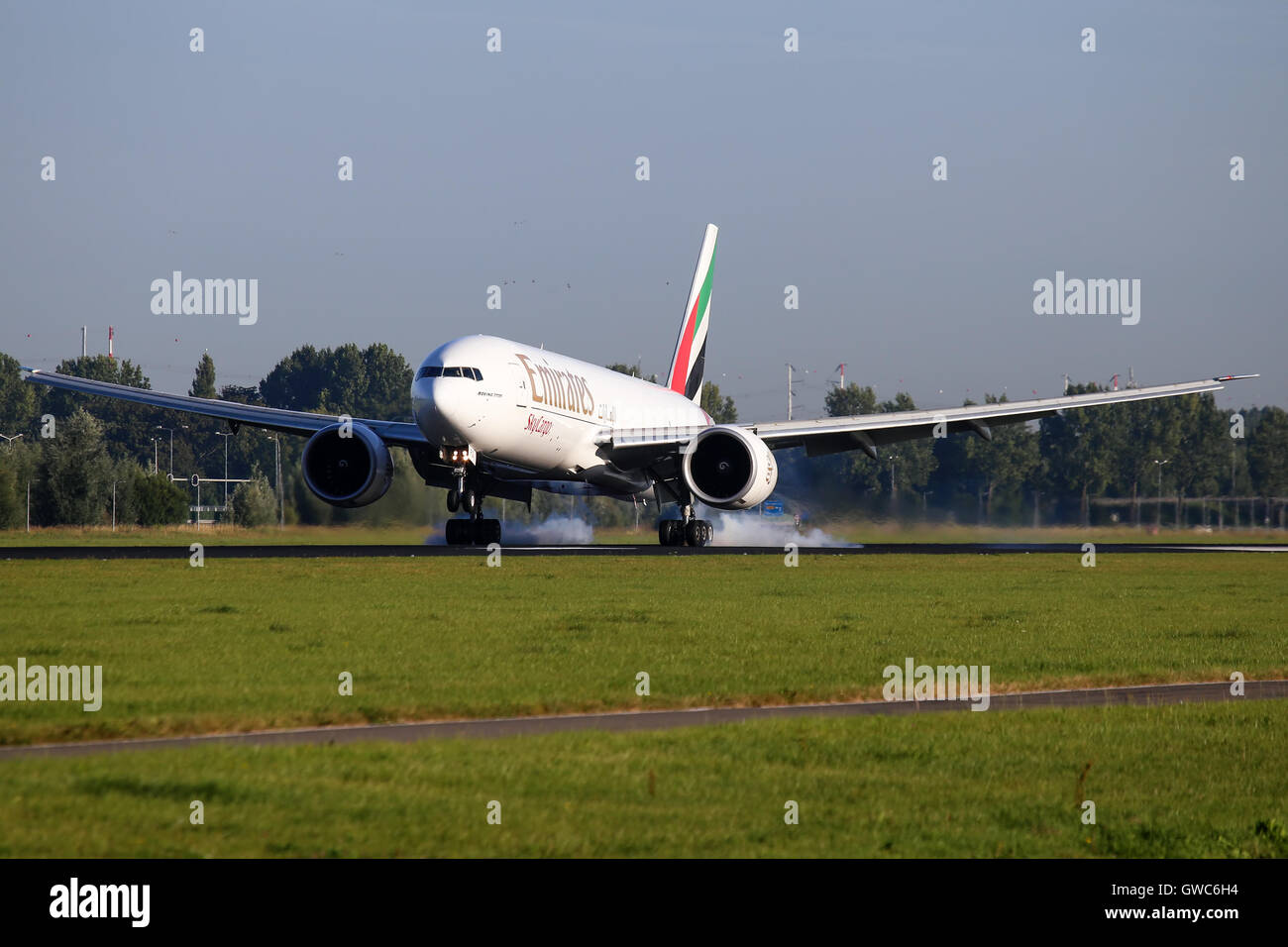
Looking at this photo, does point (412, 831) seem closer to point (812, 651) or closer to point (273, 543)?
point (812, 651)

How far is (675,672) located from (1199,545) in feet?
154

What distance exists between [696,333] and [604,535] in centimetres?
992

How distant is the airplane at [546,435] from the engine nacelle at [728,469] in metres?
Result: 0.04

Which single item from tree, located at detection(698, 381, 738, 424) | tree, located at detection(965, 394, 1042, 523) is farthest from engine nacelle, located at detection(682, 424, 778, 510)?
tree, located at detection(698, 381, 738, 424)

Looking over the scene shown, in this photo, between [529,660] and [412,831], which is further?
[529,660]

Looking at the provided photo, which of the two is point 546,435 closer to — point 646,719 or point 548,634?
point 548,634

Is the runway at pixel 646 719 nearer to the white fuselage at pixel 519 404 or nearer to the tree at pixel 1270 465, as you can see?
the white fuselage at pixel 519 404

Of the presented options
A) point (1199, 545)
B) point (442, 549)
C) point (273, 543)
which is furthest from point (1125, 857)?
point (1199, 545)

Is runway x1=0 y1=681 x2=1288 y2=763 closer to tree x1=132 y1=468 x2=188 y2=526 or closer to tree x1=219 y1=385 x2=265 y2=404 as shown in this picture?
tree x1=132 y1=468 x2=188 y2=526

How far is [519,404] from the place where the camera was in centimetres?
4266

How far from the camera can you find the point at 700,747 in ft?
43.0

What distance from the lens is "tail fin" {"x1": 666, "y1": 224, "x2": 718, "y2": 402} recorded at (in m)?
63.9
